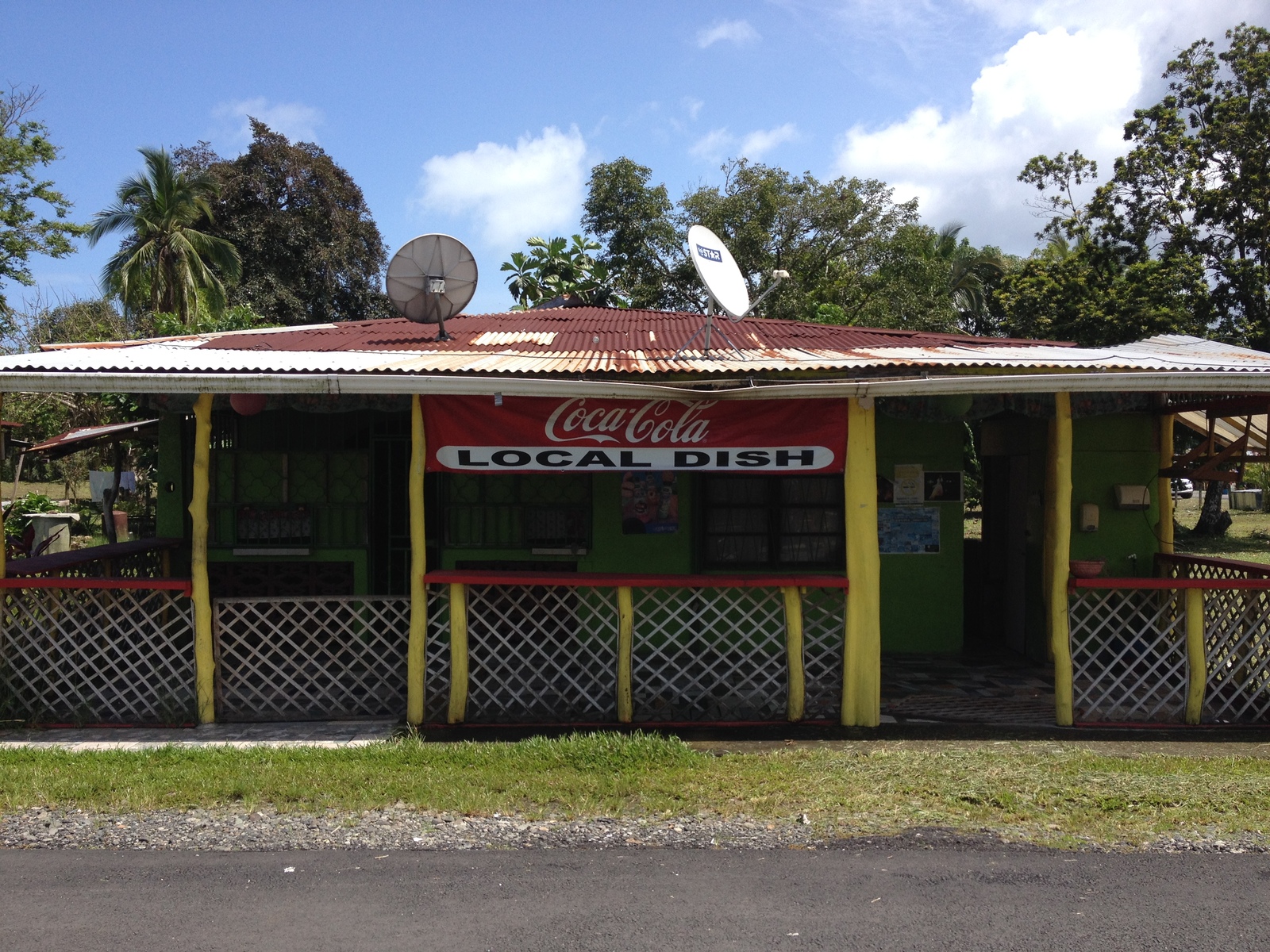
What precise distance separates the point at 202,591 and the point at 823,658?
508 cm

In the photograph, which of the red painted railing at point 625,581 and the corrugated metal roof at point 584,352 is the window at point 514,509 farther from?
the red painted railing at point 625,581

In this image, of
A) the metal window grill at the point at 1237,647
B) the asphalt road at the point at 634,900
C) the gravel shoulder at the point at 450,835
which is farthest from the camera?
the metal window grill at the point at 1237,647

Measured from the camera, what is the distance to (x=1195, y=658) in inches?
281

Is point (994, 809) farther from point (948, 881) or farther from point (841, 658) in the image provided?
point (841, 658)

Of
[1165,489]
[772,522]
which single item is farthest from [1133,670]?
[772,522]

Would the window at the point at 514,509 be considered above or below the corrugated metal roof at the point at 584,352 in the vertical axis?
below

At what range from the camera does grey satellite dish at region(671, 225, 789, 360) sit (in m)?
7.84

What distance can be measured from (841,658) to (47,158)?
28329mm

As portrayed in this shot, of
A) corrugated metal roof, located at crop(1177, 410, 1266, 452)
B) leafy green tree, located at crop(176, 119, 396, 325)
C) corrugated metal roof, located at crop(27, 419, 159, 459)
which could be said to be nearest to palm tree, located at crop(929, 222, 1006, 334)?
leafy green tree, located at crop(176, 119, 396, 325)

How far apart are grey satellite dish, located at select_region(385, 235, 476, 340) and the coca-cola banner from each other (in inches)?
78.9

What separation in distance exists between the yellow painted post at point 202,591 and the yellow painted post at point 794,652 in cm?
429

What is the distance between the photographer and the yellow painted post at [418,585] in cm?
707

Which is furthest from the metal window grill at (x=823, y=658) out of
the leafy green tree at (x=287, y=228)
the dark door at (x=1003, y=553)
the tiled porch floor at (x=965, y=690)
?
the leafy green tree at (x=287, y=228)

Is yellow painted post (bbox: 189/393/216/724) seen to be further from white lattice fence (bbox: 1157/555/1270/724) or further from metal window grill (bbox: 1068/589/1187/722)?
white lattice fence (bbox: 1157/555/1270/724)
